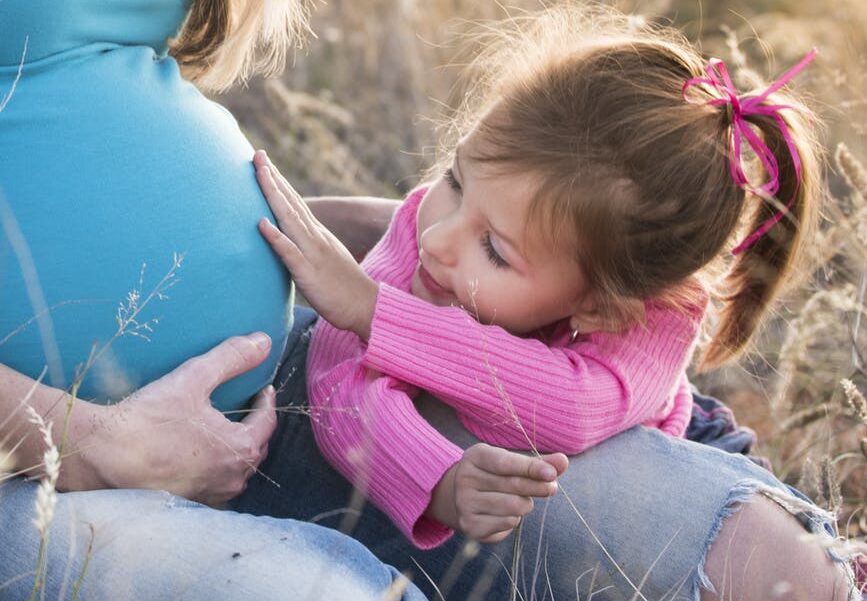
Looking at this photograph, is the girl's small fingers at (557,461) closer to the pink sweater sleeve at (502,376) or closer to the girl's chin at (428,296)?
the pink sweater sleeve at (502,376)

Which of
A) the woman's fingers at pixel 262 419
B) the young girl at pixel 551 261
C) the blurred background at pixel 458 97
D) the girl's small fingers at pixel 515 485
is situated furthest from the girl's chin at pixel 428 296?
the blurred background at pixel 458 97

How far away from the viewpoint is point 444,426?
2.18 m

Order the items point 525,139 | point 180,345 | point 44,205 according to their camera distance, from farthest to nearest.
A: point 525,139 < point 180,345 < point 44,205

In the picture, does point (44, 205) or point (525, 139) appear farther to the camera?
point (525, 139)

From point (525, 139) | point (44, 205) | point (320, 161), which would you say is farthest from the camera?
point (320, 161)

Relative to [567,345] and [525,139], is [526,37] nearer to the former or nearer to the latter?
[525,139]

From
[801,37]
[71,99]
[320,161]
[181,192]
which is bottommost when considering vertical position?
[320,161]

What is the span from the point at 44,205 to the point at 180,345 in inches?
13.1

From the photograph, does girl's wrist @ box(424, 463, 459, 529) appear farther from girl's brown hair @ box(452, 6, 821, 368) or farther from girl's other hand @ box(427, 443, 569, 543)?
girl's brown hair @ box(452, 6, 821, 368)

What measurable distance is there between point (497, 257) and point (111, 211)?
0.70 metres

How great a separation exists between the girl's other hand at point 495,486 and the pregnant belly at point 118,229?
48 centimetres

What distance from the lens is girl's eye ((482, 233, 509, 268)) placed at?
2125 millimetres

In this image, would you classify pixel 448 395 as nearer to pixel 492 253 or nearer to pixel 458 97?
pixel 492 253

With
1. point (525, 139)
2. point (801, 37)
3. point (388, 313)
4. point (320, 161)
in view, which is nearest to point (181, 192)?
point (388, 313)
